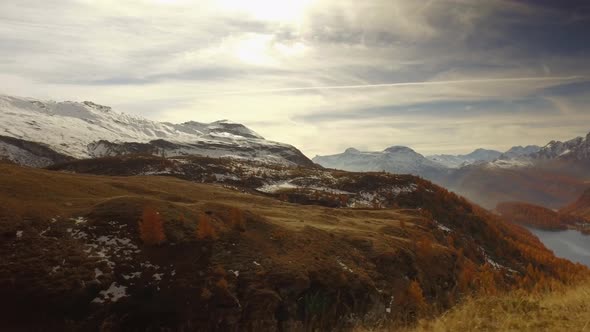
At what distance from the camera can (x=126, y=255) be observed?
36344 mm

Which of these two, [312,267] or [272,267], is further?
[312,267]

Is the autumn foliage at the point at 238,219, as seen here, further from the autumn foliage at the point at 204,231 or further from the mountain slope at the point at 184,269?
the autumn foliage at the point at 204,231

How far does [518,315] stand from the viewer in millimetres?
11516

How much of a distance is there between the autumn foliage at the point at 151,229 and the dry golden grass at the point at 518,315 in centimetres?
3215

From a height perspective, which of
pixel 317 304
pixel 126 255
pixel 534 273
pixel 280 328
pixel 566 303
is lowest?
pixel 534 273

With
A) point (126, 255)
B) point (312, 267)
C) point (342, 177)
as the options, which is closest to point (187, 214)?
point (126, 255)

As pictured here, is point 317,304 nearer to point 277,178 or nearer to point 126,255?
point 126,255

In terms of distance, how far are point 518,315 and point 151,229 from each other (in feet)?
114

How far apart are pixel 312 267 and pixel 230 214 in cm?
1353

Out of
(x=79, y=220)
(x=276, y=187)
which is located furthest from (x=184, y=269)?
(x=276, y=187)

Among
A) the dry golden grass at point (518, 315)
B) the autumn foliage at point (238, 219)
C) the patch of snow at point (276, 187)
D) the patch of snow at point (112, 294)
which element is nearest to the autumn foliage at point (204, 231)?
the autumn foliage at point (238, 219)

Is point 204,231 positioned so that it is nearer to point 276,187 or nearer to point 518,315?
point 518,315

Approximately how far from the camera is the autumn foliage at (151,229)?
39.1 meters

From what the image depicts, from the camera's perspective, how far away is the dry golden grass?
10.5 metres
